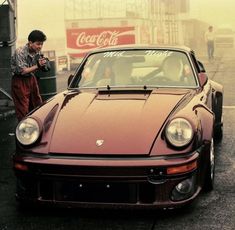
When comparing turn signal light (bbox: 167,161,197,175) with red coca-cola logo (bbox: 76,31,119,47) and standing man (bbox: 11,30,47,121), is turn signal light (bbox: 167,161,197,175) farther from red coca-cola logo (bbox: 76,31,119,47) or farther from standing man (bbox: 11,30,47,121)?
red coca-cola logo (bbox: 76,31,119,47)

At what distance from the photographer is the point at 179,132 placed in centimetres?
384

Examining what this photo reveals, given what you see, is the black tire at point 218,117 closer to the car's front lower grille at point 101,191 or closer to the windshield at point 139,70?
the windshield at point 139,70

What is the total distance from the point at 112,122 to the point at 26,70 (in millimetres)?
2281

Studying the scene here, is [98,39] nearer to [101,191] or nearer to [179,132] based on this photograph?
[179,132]

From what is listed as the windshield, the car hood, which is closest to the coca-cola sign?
the windshield

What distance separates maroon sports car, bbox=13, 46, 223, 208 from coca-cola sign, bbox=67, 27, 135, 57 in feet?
87.5

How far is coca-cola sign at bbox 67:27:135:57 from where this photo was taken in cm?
3102

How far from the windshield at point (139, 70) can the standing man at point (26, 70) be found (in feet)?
2.75

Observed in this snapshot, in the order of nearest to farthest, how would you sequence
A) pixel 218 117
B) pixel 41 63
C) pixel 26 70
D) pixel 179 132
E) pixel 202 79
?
pixel 179 132
pixel 202 79
pixel 41 63
pixel 26 70
pixel 218 117

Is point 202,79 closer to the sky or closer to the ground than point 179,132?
closer to the sky

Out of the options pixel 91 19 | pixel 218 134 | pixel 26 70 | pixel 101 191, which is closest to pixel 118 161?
pixel 101 191

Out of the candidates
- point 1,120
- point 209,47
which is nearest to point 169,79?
point 1,120

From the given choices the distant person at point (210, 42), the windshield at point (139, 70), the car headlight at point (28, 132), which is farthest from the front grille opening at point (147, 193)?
the distant person at point (210, 42)

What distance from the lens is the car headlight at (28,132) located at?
3.98 metres
